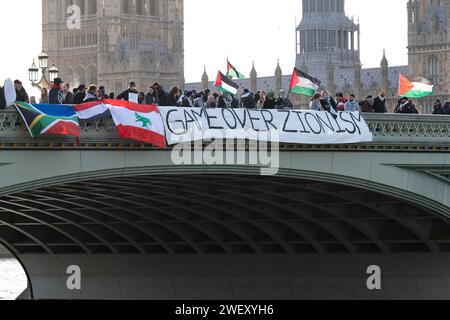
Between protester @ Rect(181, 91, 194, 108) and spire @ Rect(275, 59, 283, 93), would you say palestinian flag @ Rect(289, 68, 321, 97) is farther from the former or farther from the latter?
spire @ Rect(275, 59, 283, 93)

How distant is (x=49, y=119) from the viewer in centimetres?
3272

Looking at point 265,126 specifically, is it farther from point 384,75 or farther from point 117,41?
point 117,41

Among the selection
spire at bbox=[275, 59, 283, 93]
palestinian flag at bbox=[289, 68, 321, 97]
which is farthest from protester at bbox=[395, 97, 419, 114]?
spire at bbox=[275, 59, 283, 93]

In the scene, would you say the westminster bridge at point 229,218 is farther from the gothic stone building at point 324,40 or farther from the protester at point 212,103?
the gothic stone building at point 324,40

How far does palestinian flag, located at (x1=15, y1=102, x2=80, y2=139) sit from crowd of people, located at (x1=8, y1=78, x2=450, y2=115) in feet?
3.90

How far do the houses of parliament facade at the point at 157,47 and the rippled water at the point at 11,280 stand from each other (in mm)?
61751

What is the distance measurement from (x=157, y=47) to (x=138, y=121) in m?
134

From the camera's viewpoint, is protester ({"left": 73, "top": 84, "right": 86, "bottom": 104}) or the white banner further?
the white banner

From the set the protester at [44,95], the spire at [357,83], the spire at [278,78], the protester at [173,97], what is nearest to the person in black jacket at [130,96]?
the protester at [173,97]

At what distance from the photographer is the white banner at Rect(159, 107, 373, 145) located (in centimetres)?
3553

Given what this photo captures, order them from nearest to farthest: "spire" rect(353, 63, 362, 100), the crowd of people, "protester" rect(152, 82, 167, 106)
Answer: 1. the crowd of people
2. "protester" rect(152, 82, 167, 106)
3. "spire" rect(353, 63, 362, 100)

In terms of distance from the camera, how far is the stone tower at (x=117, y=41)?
16562 centimetres

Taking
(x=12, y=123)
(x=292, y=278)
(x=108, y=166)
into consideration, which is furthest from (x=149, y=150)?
(x=292, y=278)

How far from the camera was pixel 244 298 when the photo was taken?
5366 centimetres
